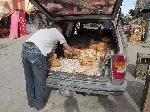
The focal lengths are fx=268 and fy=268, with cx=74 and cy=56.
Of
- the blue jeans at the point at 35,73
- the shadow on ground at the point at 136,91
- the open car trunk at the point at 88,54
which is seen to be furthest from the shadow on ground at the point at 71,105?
the shadow on ground at the point at 136,91

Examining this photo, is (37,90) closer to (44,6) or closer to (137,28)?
(44,6)

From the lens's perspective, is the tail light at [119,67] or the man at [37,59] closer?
the tail light at [119,67]

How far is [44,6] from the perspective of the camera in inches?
248

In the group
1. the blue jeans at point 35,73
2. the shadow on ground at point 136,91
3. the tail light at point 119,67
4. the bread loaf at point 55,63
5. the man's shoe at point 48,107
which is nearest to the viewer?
the tail light at point 119,67

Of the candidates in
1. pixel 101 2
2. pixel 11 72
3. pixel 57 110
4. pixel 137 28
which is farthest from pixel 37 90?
pixel 137 28

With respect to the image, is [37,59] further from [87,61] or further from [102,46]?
[102,46]

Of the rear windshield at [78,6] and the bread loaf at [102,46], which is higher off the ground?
the rear windshield at [78,6]

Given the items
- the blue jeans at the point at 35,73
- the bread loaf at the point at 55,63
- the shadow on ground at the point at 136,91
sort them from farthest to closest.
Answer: the shadow on ground at the point at 136,91
the bread loaf at the point at 55,63
the blue jeans at the point at 35,73

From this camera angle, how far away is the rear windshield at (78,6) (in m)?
5.76

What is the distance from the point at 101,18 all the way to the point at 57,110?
247 cm

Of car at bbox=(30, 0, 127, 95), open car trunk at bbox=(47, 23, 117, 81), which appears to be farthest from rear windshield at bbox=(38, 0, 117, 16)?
open car trunk at bbox=(47, 23, 117, 81)

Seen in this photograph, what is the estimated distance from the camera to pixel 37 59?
539cm

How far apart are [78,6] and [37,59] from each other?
1.63 m

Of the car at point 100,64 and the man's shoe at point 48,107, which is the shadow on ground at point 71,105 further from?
the car at point 100,64
